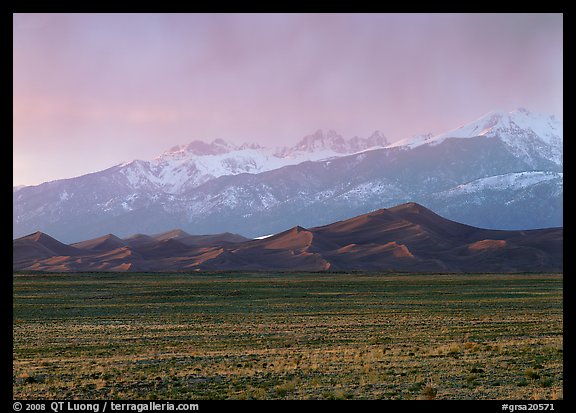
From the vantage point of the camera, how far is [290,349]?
29.5 meters

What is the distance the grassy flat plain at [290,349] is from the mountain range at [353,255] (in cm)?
10263

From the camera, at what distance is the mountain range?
16375cm

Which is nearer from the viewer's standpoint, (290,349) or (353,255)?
(290,349)

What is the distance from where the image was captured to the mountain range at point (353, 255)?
6447 inches

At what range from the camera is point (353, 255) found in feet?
580

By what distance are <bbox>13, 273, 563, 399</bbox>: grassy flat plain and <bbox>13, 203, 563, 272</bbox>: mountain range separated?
102628 mm

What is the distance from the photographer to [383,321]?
43.5 metres

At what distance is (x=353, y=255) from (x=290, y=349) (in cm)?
14825

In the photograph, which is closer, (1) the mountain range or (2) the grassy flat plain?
(2) the grassy flat plain

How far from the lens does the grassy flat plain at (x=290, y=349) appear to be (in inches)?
781

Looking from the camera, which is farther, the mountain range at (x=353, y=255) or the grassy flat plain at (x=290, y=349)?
the mountain range at (x=353, y=255)

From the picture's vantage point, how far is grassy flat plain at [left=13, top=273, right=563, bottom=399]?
19844 mm
